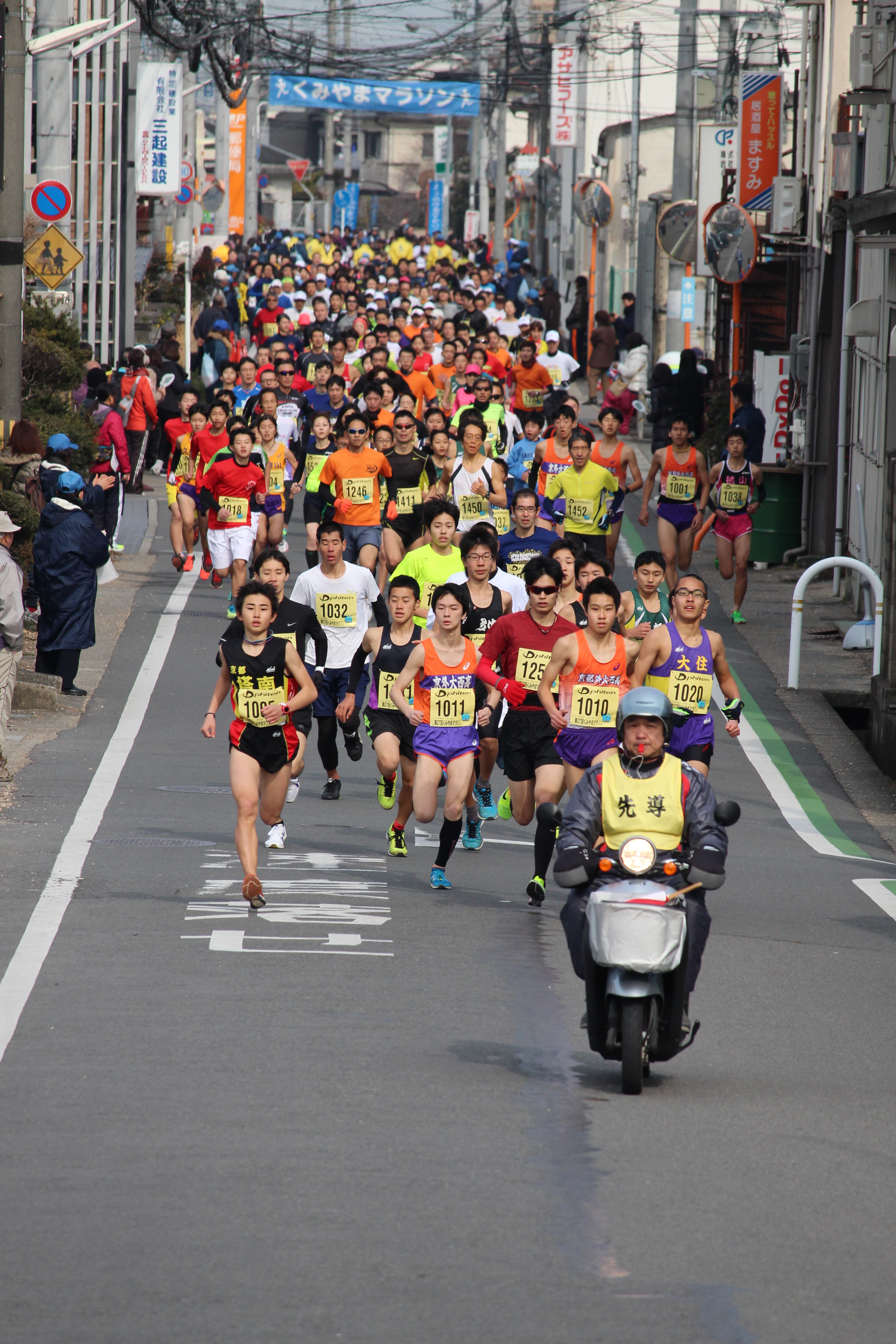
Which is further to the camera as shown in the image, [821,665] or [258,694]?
[821,665]

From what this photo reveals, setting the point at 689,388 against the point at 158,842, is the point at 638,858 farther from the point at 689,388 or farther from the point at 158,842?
the point at 689,388

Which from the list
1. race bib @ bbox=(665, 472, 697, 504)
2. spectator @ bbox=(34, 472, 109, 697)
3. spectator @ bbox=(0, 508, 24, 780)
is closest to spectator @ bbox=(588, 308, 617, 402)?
race bib @ bbox=(665, 472, 697, 504)

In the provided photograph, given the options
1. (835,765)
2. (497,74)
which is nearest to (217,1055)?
(835,765)

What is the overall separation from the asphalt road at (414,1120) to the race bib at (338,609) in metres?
1.73

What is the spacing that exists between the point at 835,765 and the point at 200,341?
23628mm

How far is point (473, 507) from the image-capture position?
56.4 ft

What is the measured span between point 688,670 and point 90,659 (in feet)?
25.2

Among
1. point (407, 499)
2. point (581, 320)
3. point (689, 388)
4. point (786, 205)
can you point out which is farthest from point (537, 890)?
point (581, 320)

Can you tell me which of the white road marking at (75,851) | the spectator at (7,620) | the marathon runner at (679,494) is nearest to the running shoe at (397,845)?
the white road marking at (75,851)

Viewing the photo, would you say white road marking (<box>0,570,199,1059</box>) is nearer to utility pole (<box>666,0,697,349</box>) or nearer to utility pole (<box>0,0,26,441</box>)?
utility pole (<box>0,0,26,441</box>)

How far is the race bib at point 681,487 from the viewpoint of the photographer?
18578mm

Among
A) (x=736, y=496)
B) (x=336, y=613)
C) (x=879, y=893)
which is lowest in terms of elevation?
(x=879, y=893)

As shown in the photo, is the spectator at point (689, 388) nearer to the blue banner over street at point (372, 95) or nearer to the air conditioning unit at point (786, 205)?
the air conditioning unit at point (786, 205)

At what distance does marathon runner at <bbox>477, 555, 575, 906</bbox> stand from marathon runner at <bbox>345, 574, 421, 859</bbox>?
52cm
